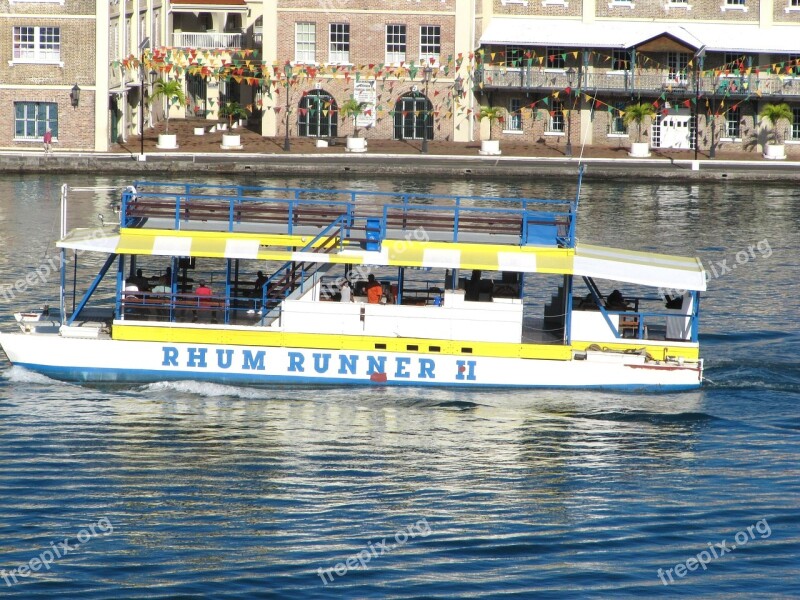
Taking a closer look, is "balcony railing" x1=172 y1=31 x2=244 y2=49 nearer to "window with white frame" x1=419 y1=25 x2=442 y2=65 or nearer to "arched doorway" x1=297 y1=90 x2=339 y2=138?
"arched doorway" x1=297 y1=90 x2=339 y2=138

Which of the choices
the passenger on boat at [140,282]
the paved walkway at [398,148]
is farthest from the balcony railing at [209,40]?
the passenger on boat at [140,282]

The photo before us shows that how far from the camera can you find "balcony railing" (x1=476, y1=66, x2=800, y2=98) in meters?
75.9

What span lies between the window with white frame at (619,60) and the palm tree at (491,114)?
6754mm

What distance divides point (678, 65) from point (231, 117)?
25.7m

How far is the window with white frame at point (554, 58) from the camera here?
3019 inches

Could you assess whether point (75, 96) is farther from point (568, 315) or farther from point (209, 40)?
point (568, 315)

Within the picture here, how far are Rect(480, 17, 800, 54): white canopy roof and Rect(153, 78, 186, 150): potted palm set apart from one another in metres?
16.9

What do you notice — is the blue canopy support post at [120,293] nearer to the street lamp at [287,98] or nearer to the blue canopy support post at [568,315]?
the blue canopy support post at [568,315]

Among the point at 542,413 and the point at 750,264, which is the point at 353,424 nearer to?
the point at 542,413

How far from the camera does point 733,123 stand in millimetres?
78188

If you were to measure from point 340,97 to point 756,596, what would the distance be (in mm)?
59552

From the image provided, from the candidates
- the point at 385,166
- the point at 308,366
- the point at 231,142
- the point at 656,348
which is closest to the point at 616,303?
the point at 656,348

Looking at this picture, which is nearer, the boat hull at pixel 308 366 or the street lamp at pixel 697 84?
the boat hull at pixel 308 366

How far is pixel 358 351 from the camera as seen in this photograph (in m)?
29.7
